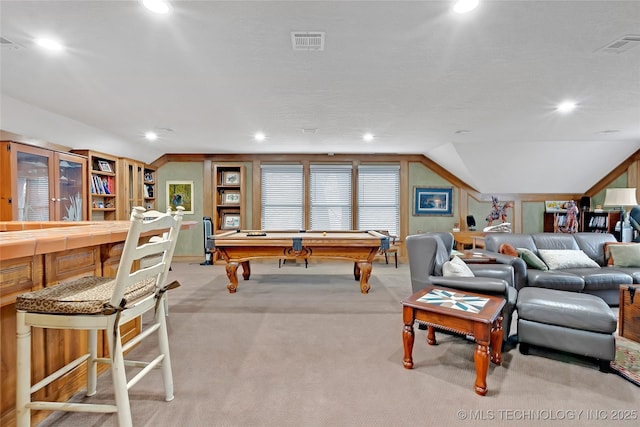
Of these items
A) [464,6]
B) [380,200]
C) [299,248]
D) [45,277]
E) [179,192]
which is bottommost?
[299,248]

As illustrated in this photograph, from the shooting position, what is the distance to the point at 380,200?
6.92m

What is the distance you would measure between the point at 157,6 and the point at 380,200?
5.73m

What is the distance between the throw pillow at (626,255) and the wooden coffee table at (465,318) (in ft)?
9.00

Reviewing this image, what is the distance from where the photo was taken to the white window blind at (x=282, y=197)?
22.5ft

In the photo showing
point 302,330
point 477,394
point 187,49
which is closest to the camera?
point 477,394

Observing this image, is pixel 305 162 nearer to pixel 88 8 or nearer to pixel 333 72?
pixel 333 72

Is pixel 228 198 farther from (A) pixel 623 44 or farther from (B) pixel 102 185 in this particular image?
(A) pixel 623 44

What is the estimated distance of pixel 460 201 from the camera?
6.85 meters

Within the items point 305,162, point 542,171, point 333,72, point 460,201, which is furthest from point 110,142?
point 542,171

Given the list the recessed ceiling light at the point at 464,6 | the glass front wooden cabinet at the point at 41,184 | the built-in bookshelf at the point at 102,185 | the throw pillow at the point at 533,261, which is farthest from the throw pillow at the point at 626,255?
the built-in bookshelf at the point at 102,185

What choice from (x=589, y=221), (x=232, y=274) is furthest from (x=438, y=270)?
(x=589, y=221)

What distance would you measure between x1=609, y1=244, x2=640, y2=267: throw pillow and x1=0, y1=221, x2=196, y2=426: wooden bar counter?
17.6ft

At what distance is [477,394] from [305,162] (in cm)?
554

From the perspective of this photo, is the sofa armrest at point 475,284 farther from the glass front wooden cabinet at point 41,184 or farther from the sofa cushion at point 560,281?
the glass front wooden cabinet at point 41,184
